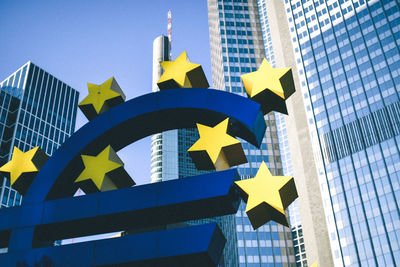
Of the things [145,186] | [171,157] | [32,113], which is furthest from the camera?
[171,157]

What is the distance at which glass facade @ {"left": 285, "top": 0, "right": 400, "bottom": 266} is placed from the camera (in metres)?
75.8

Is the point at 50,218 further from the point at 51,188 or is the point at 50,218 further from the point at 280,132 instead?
the point at 280,132

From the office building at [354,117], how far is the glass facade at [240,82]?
8133 millimetres

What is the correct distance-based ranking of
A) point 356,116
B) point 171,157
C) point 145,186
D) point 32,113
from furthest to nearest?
1. point 171,157
2. point 32,113
3. point 356,116
4. point 145,186

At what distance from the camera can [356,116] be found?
282 ft

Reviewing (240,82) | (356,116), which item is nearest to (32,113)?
(240,82)

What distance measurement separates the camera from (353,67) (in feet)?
295

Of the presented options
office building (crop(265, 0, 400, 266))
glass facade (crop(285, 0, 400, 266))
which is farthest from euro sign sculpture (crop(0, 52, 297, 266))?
office building (crop(265, 0, 400, 266))

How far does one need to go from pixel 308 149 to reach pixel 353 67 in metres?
20.5

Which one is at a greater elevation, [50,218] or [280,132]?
[280,132]

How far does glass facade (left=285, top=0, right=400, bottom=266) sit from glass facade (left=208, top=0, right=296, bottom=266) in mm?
14413

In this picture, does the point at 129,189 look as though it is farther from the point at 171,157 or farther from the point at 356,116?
the point at 171,157

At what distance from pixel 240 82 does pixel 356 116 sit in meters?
34.6

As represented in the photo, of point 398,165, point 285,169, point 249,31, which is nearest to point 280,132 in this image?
point 285,169
